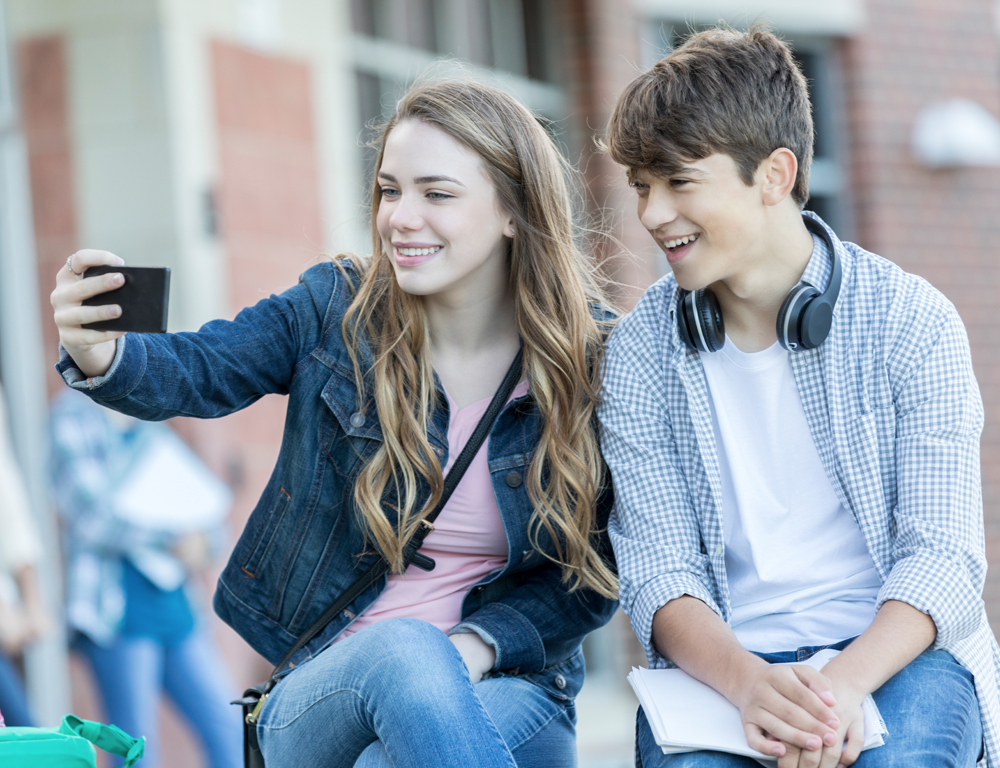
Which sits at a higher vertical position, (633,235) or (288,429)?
(633,235)

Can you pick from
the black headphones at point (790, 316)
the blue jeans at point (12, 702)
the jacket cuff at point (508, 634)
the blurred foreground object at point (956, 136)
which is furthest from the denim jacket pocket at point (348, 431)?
the blurred foreground object at point (956, 136)

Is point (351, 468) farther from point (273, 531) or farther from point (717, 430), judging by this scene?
point (717, 430)

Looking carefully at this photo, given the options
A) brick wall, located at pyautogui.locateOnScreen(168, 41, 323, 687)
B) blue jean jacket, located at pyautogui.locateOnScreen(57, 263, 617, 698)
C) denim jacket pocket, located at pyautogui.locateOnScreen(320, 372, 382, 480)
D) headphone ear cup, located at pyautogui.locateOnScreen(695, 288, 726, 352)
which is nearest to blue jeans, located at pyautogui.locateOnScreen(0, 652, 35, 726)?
brick wall, located at pyautogui.locateOnScreen(168, 41, 323, 687)

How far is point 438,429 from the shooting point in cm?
247

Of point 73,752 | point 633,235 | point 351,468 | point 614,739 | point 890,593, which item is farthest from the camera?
point 633,235

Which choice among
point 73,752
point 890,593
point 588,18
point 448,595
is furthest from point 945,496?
point 588,18

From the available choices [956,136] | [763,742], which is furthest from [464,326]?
[956,136]

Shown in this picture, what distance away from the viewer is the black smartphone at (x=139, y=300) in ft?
6.40

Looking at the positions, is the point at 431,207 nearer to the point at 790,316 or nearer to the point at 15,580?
the point at 790,316

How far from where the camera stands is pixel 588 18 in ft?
20.8

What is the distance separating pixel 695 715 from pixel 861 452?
53 centimetres

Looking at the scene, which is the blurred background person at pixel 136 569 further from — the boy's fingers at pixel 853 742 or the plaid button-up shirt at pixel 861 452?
the boy's fingers at pixel 853 742

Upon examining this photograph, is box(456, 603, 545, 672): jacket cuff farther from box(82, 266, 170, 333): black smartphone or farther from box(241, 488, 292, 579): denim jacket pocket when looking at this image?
box(82, 266, 170, 333): black smartphone

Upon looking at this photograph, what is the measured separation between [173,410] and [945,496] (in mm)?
1307
